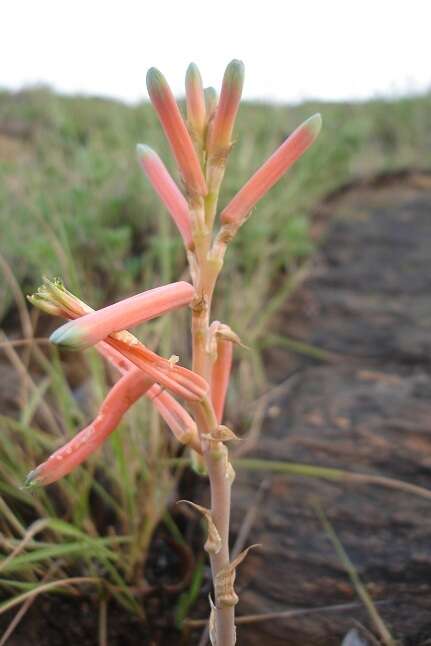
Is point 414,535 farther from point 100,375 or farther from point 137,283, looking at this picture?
point 137,283

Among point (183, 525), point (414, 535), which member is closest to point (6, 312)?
point (183, 525)

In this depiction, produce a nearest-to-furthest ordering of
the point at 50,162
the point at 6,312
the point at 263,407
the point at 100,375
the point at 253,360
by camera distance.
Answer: the point at 100,375
the point at 263,407
the point at 253,360
the point at 6,312
the point at 50,162

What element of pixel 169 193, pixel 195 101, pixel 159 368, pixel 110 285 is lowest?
pixel 110 285

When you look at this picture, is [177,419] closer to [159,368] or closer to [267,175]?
[159,368]

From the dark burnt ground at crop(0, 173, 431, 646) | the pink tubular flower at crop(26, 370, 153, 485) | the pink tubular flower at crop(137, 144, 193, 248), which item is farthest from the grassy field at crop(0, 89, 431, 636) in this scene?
the pink tubular flower at crop(26, 370, 153, 485)

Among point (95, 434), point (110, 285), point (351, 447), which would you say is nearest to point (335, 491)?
point (351, 447)

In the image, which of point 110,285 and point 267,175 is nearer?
point 267,175

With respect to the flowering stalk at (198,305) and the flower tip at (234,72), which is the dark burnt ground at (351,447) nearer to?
the flowering stalk at (198,305)
